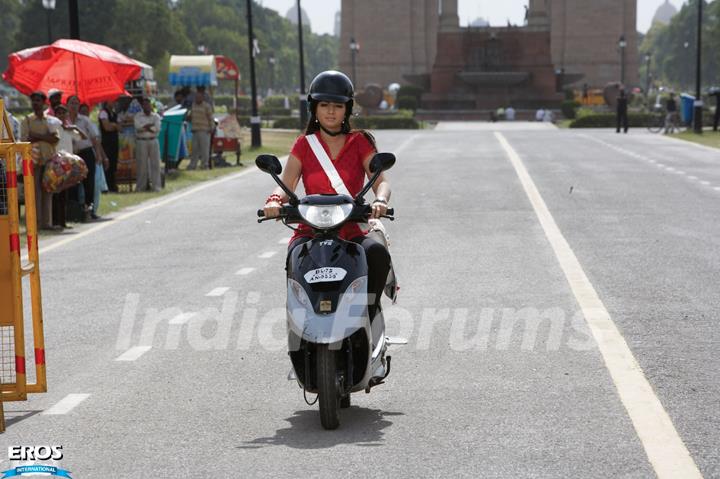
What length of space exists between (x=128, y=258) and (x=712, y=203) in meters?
9.33

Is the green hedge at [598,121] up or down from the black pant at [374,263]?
down

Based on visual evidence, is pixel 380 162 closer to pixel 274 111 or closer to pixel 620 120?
pixel 620 120

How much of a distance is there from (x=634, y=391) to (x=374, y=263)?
1636mm

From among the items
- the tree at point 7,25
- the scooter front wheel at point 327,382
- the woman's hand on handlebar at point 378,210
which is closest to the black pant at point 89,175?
the woman's hand on handlebar at point 378,210

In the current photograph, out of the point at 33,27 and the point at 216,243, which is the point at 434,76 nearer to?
the point at 33,27

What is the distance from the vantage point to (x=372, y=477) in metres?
5.63

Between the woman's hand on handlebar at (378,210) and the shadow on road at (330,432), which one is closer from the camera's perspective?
the shadow on road at (330,432)

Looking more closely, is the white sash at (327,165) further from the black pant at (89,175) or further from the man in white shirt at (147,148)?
the man in white shirt at (147,148)

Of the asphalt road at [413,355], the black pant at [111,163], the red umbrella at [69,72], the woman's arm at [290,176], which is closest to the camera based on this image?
the asphalt road at [413,355]

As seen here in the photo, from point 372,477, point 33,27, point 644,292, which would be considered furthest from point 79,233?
point 33,27

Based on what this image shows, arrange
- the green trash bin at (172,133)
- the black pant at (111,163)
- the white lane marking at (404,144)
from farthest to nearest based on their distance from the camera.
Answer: the white lane marking at (404,144), the green trash bin at (172,133), the black pant at (111,163)

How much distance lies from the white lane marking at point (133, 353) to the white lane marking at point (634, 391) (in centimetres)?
298

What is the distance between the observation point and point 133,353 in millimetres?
8711

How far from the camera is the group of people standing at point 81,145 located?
17.3 meters
